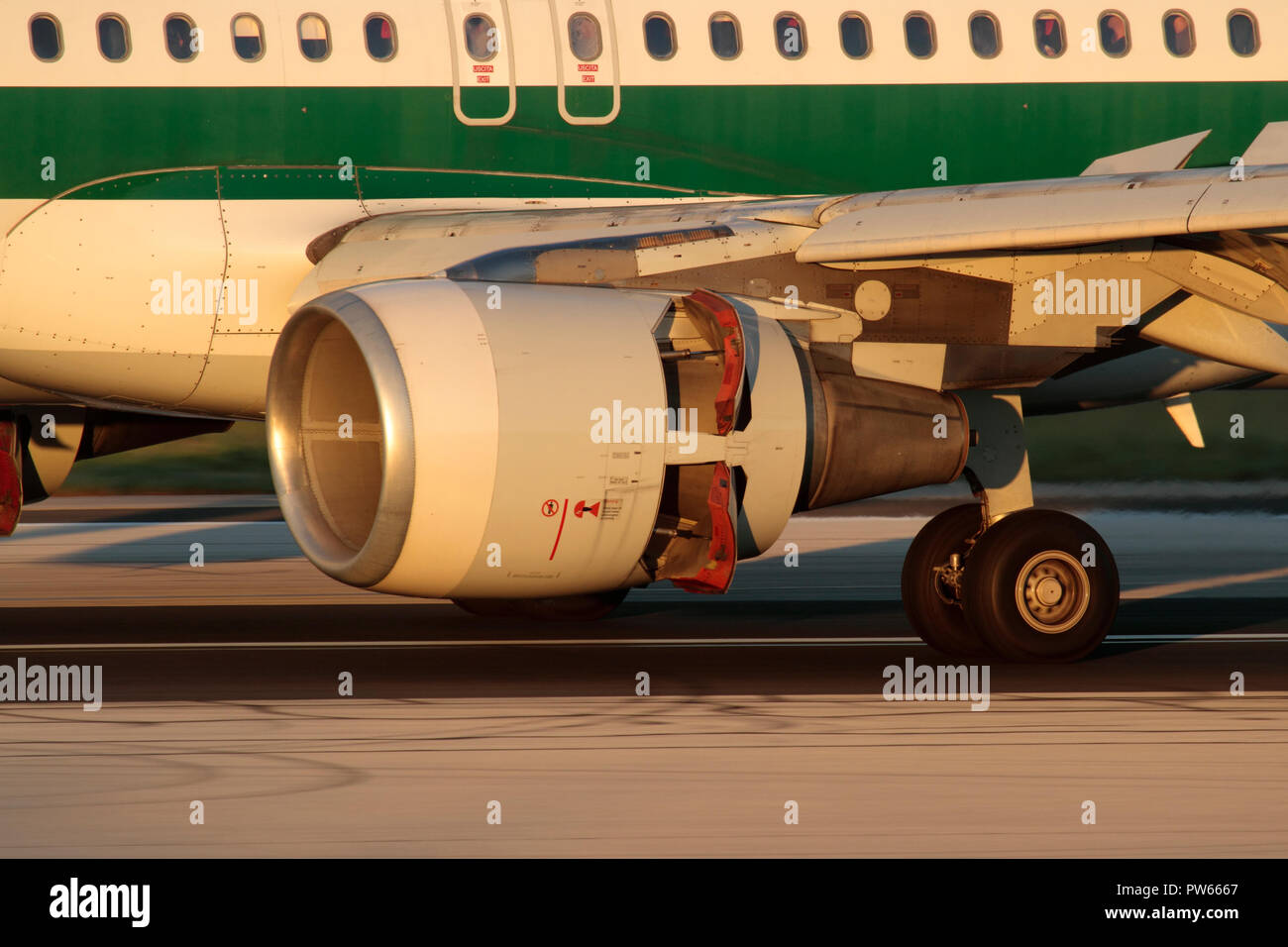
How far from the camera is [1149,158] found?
40.7 ft

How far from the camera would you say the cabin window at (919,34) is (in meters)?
12.3

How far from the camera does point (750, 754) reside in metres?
7.92

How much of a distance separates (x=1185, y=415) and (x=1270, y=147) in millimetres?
2043

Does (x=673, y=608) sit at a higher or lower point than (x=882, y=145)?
→ lower

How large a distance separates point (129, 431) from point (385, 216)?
2.74 meters

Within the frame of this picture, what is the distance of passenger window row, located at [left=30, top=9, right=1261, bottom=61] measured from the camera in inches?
455

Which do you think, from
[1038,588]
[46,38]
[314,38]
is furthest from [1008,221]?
[46,38]

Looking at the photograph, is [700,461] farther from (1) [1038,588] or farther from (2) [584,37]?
(2) [584,37]

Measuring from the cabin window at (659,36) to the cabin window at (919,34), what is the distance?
160 cm

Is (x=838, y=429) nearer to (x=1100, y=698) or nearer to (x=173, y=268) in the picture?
(x=1100, y=698)

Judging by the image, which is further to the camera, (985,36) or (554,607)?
(554,607)

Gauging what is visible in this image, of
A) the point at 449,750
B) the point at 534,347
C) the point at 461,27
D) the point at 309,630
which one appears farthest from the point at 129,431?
the point at 449,750

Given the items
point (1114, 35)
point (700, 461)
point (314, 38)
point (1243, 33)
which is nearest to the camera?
point (700, 461)
